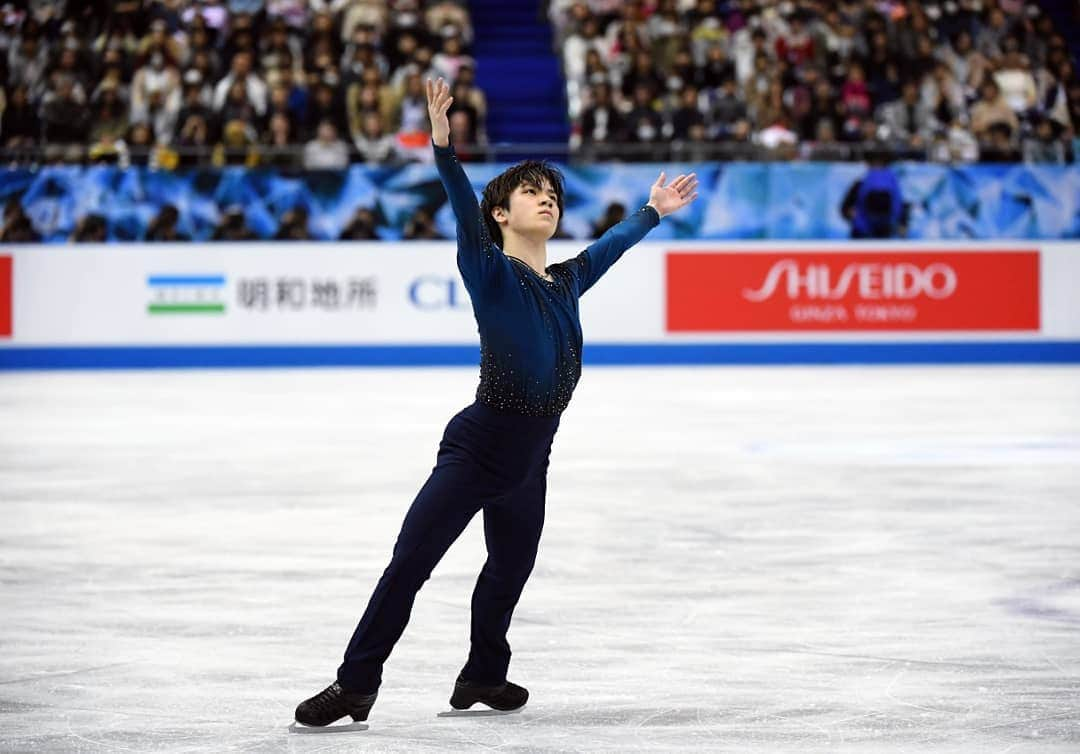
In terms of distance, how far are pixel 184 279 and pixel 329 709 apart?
1392cm

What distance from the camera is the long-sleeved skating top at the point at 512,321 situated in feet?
12.5

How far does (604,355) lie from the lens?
1788cm

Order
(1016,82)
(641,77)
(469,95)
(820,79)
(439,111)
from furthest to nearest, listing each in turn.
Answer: (1016,82) < (641,77) < (820,79) < (469,95) < (439,111)

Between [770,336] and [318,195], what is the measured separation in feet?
15.5

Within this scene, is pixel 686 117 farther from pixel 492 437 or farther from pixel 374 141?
pixel 492 437

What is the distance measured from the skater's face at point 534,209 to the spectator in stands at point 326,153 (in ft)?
44.5

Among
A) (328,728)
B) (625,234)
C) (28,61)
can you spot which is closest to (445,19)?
(28,61)

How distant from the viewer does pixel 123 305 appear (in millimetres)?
17406

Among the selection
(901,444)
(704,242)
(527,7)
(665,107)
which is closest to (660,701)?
(901,444)

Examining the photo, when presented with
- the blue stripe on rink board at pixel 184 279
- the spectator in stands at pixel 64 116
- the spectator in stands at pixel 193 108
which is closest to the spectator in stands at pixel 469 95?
the spectator in stands at pixel 193 108

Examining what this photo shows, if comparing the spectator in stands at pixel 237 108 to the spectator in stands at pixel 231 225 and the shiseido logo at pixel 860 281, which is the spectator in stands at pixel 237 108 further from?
the shiseido logo at pixel 860 281

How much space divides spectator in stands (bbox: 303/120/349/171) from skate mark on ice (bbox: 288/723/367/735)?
13.8 metres

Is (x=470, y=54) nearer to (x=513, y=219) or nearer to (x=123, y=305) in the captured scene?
(x=123, y=305)

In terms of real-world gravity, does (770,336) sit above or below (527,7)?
below
